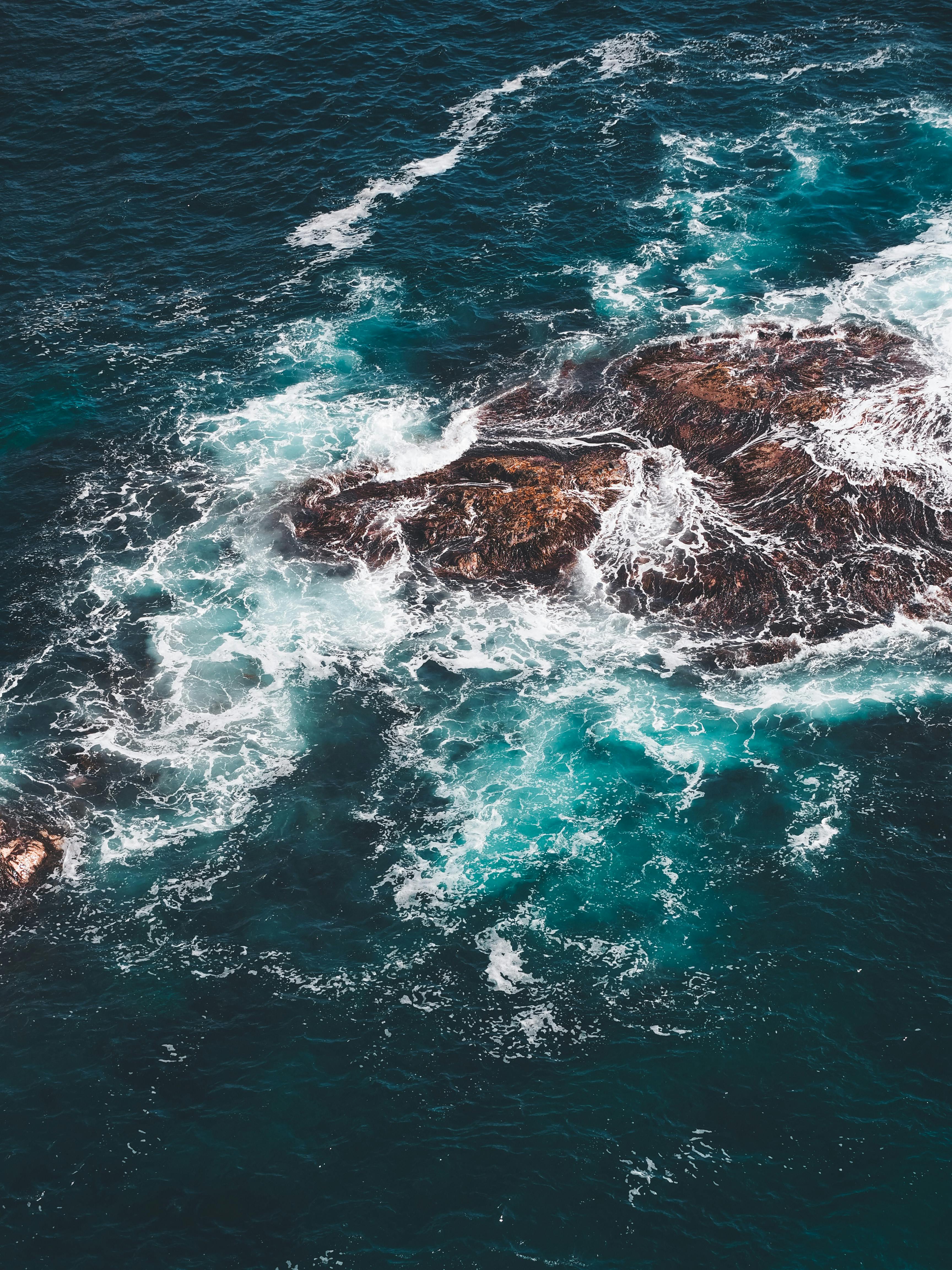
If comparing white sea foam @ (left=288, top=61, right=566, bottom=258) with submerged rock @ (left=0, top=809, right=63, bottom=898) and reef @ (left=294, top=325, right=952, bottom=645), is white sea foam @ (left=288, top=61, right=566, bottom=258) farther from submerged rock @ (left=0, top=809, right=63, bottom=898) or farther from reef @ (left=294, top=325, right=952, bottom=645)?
submerged rock @ (left=0, top=809, right=63, bottom=898)

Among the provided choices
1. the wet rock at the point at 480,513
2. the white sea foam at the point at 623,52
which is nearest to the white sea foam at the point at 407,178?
the white sea foam at the point at 623,52

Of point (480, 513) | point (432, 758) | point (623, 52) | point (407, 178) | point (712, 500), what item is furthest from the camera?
point (623, 52)

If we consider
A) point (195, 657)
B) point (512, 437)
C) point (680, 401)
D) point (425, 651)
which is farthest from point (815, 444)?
point (195, 657)

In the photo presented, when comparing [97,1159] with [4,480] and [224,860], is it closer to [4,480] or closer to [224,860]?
[224,860]

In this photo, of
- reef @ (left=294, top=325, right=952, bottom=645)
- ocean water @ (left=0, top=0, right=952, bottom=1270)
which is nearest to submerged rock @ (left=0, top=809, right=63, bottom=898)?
ocean water @ (left=0, top=0, right=952, bottom=1270)

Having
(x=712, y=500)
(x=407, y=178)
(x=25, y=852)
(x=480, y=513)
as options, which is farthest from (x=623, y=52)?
(x=25, y=852)

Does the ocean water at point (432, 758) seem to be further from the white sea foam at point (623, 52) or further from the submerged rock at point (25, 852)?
the white sea foam at point (623, 52)

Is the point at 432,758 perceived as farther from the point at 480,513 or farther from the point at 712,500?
the point at 712,500
